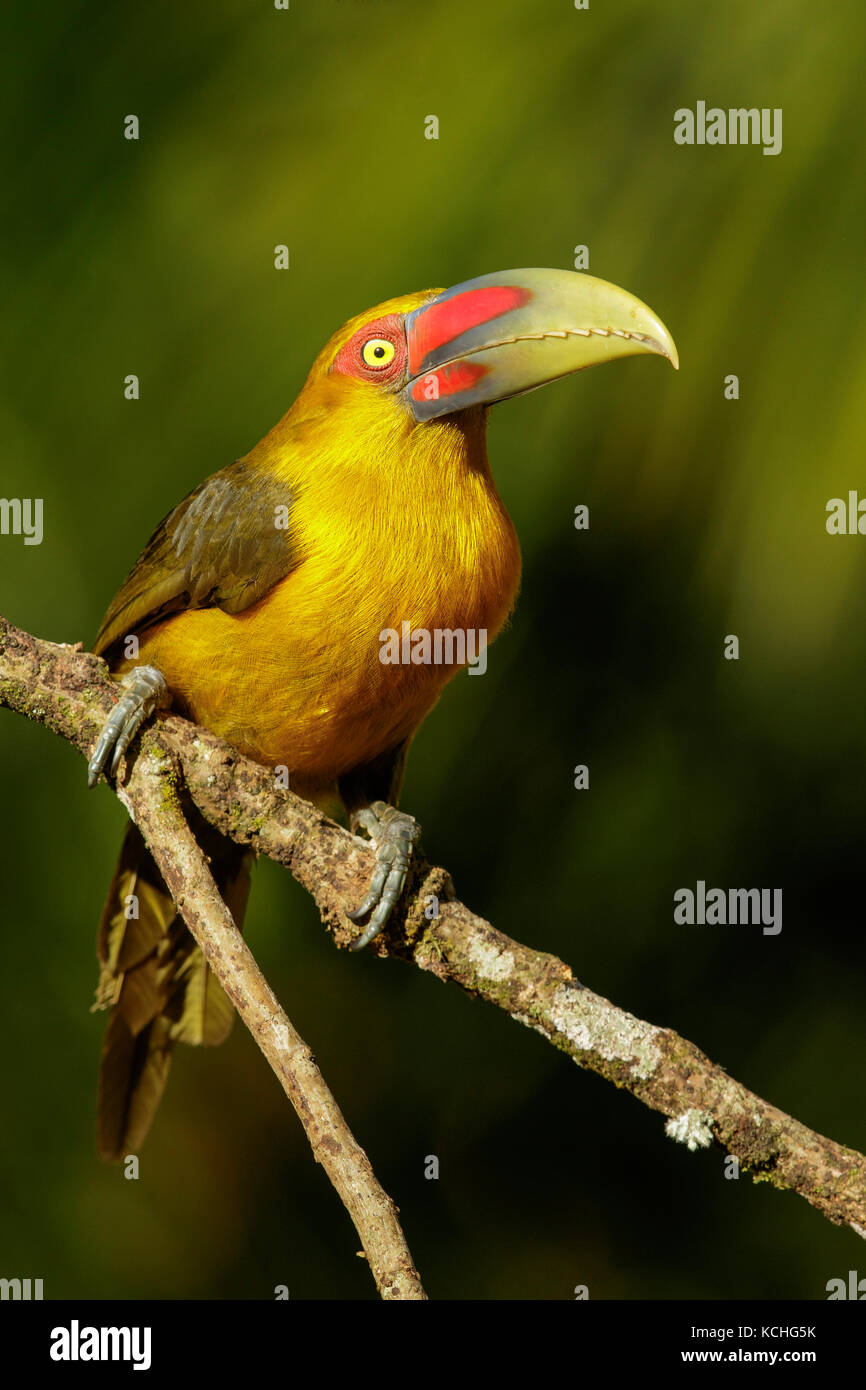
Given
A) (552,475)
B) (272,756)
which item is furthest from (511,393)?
(272,756)

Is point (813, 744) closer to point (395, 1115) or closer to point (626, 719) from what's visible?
point (626, 719)

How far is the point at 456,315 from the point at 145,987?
7.72 ft

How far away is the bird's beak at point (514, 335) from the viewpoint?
3287 mm

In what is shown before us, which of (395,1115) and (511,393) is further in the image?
(395,1115)

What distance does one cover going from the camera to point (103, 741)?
3.13 metres

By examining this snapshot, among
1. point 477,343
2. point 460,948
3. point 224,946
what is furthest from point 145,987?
point 477,343

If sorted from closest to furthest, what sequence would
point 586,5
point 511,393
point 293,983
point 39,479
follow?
1. point 511,393
2. point 586,5
3. point 39,479
4. point 293,983

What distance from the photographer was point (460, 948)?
3.10 m

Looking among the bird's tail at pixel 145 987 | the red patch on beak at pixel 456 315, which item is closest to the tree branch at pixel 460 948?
the bird's tail at pixel 145 987

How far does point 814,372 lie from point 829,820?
1488 mm

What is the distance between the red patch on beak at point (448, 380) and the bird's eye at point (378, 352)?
0.11 meters

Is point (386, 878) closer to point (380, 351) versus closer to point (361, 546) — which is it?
point (361, 546)

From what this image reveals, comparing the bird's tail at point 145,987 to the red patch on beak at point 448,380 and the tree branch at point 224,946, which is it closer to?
the tree branch at point 224,946

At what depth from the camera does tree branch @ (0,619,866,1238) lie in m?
2.73
